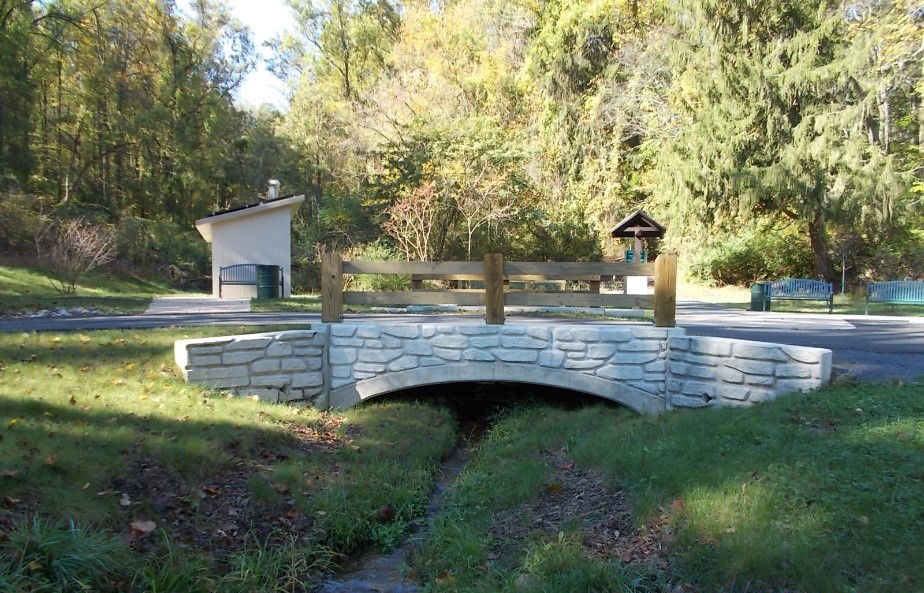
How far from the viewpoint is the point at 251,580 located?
4238 millimetres

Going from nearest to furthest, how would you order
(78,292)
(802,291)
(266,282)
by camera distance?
(802,291) → (266,282) → (78,292)

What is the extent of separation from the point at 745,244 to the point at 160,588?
2540 centimetres

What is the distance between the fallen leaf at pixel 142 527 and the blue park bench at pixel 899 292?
16313 millimetres

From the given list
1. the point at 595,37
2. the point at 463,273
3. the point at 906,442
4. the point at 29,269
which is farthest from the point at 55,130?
the point at 906,442

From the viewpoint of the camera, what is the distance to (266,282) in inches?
748

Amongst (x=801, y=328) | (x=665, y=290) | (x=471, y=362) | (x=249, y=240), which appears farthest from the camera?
(x=249, y=240)

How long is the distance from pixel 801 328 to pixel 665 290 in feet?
15.2

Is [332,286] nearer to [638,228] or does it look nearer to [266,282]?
[638,228]

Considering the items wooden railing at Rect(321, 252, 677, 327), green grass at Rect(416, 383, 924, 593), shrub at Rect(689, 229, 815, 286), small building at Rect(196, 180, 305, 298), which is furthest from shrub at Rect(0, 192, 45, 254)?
shrub at Rect(689, 229, 815, 286)

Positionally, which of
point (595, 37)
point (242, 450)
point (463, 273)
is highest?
point (595, 37)

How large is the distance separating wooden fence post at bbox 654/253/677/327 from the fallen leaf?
5.59 m

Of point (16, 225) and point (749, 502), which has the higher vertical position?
point (16, 225)

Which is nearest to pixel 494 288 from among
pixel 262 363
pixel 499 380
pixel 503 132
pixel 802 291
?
pixel 499 380

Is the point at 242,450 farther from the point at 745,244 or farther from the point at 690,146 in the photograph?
the point at 745,244
